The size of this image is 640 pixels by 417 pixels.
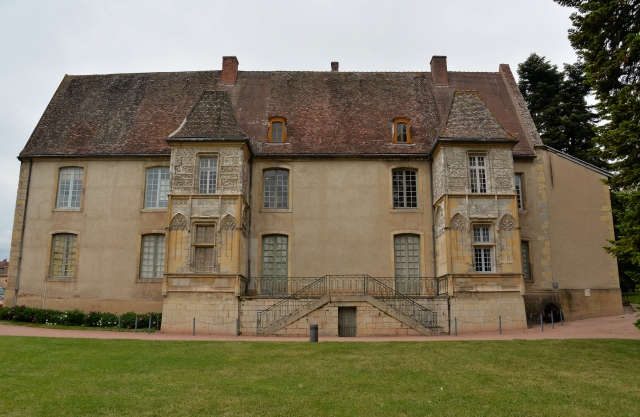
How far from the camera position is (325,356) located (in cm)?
1214

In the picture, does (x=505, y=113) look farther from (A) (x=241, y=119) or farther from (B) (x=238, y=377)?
(B) (x=238, y=377)

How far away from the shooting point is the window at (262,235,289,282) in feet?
68.9

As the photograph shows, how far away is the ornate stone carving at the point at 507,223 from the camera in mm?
19531

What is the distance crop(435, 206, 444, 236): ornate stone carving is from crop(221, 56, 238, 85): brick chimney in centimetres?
1195

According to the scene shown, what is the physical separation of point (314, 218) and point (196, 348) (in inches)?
358

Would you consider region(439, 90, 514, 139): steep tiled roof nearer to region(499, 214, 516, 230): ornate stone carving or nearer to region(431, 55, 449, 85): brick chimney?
region(499, 214, 516, 230): ornate stone carving

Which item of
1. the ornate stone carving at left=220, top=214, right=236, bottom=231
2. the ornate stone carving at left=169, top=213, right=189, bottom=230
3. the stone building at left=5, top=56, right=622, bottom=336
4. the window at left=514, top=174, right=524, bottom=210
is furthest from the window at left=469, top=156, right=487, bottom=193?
the ornate stone carving at left=169, top=213, right=189, bottom=230

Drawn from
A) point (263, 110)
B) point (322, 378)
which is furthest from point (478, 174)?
point (322, 378)

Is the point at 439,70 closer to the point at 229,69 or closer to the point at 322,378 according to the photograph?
the point at 229,69

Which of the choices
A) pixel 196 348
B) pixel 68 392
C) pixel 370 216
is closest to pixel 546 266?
pixel 370 216

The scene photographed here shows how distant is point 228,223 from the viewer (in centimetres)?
1952

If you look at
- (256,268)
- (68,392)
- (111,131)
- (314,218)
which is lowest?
(68,392)

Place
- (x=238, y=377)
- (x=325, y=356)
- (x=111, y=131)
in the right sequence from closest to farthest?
1. (x=238, y=377)
2. (x=325, y=356)
3. (x=111, y=131)

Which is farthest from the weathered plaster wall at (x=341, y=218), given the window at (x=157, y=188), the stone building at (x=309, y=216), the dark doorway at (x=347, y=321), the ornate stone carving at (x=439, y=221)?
the window at (x=157, y=188)
